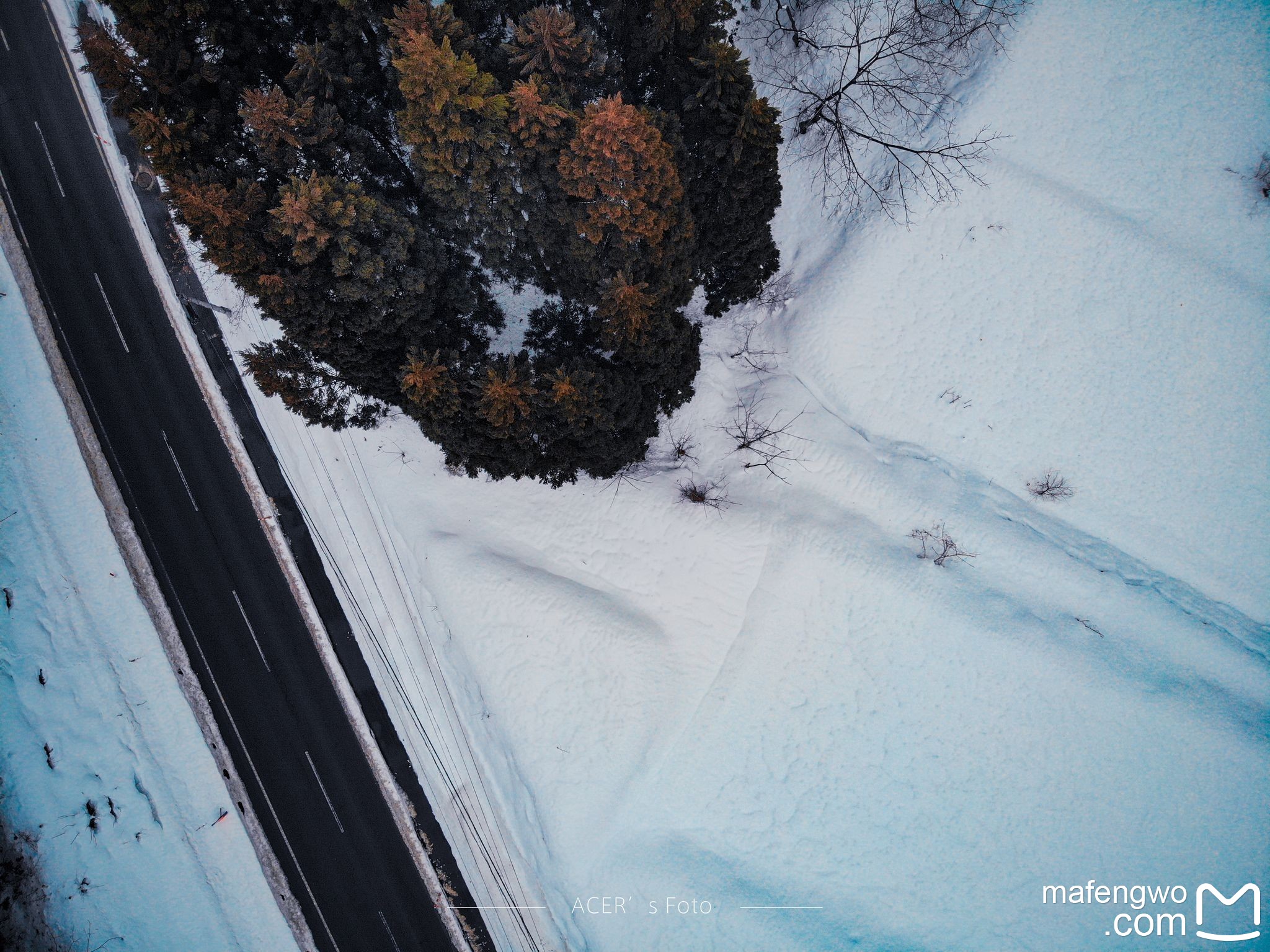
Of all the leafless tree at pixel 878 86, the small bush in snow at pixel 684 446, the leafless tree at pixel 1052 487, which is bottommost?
the small bush in snow at pixel 684 446

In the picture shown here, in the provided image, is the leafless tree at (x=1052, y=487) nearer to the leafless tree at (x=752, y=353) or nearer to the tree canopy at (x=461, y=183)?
the leafless tree at (x=752, y=353)

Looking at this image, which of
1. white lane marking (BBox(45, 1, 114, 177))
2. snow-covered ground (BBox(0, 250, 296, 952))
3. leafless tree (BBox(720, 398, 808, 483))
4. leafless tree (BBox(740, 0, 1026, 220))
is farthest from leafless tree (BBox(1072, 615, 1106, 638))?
white lane marking (BBox(45, 1, 114, 177))

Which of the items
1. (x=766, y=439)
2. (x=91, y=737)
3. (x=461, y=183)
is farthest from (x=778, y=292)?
(x=91, y=737)

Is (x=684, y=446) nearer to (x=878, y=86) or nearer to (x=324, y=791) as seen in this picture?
(x=878, y=86)

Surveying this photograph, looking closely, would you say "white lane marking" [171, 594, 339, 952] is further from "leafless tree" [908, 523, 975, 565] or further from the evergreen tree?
"leafless tree" [908, 523, 975, 565]

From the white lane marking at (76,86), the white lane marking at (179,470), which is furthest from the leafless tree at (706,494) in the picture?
the white lane marking at (76,86)

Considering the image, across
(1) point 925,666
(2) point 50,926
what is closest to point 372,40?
(1) point 925,666

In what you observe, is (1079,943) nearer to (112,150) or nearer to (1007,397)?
(1007,397)

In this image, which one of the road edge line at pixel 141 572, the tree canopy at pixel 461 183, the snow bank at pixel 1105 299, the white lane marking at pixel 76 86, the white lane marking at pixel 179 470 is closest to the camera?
the tree canopy at pixel 461 183
